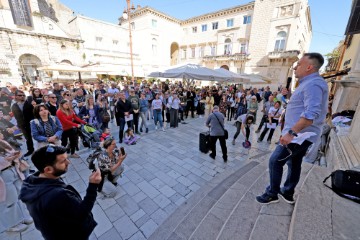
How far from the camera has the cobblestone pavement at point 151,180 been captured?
8.96 ft

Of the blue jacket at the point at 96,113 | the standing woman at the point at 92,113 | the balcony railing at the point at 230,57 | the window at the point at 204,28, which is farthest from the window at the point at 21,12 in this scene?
the window at the point at 204,28

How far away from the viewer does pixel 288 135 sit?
187 centimetres

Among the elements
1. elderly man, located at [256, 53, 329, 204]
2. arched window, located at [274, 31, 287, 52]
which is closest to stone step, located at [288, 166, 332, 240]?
elderly man, located at [256, 53, 329, 204]

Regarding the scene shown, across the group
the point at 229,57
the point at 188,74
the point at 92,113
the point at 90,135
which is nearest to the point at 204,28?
the point at 229,57

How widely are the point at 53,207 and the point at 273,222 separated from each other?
2.53 meters

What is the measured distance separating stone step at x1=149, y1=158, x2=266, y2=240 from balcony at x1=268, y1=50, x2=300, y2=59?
24789 millimetres

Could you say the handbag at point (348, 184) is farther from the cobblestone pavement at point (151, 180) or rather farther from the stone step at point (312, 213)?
the cobblestone pavement at point (151, 180)

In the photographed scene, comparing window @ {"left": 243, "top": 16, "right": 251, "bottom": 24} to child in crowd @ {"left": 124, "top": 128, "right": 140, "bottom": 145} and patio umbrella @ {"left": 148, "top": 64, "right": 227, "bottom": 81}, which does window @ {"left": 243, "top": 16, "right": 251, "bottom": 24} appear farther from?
child in crowd @ {"left": 124, "top": 128, "right": 140, "bottom": 145}

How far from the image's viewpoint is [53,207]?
129 cm

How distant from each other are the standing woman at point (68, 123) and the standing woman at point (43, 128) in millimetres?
538

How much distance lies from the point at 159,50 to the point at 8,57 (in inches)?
876

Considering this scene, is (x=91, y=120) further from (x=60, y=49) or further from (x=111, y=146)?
(x=60, y=49)

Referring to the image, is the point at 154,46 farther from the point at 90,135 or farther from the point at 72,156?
the point at 72,156

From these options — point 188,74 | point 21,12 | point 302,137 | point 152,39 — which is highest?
point 152,39
